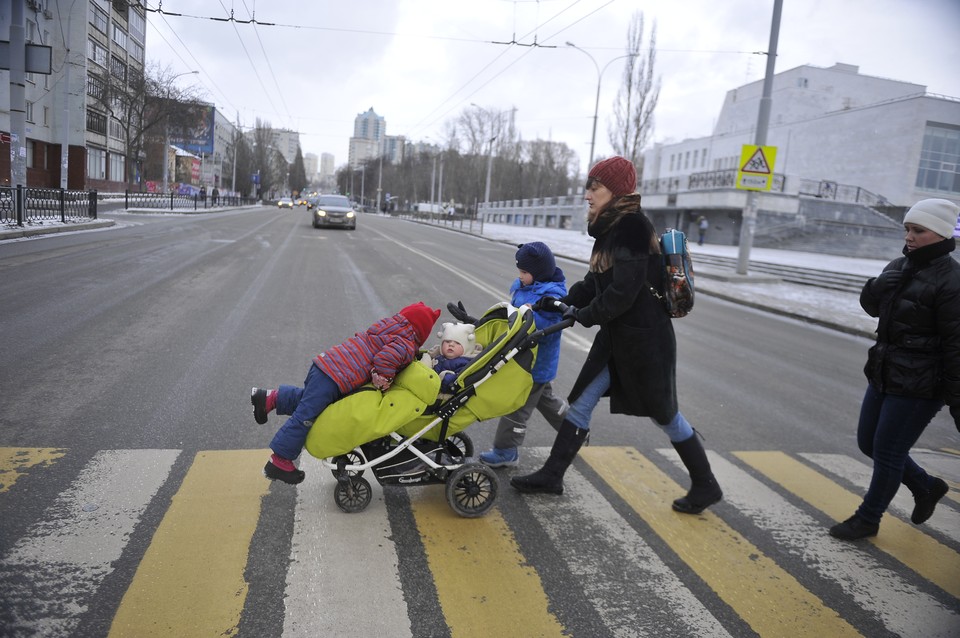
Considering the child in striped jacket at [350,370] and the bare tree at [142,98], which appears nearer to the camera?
the child in striped jacket at [350,370]

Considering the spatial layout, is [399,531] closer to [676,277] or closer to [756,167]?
[676,277]

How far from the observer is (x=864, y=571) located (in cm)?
331

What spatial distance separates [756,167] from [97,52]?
55.7m

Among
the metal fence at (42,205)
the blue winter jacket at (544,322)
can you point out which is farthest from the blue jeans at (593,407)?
the metal fence at (42,205)

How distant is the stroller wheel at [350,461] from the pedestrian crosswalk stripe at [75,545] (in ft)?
3.22

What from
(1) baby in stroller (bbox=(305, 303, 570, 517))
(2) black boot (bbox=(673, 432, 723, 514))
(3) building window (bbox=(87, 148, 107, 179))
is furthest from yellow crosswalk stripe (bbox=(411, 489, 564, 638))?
(3) building window (bbox=(87, 148, 107, 179))

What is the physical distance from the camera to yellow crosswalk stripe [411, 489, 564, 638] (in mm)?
2641

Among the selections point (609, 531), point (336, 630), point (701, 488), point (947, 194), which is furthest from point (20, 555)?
point (947, 194)

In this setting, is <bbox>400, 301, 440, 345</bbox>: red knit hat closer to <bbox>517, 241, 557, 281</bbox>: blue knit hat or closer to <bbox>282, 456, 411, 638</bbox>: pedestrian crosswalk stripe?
<bbox>517, 241, 557, 281</bbox>: blue knit hat

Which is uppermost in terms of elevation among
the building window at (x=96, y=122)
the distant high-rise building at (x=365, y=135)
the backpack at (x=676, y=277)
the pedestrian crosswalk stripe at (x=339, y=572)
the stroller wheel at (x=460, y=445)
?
the distant high-rise building at (x=365, y=135)

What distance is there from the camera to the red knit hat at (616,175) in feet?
11.6

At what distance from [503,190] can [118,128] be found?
51.2m

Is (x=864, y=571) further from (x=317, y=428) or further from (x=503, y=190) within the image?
(x=503, y=190)

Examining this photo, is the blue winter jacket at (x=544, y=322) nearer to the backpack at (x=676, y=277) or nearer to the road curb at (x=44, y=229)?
the backpack at (x=676, y=277)
